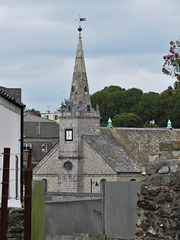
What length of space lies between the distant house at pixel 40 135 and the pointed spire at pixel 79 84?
89.4 feet

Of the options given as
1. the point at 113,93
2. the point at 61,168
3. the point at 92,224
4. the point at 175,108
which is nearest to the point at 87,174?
the point at 61,168

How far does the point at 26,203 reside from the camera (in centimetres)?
1494

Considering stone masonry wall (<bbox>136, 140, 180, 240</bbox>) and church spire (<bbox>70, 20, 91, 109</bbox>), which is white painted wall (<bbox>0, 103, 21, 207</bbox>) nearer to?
stone masonry wall (<bbox>136, 140, 180, 240</bbox>)

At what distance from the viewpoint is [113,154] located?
9362 centimetres

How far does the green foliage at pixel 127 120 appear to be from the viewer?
12825 centimetres

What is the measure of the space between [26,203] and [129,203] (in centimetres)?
230

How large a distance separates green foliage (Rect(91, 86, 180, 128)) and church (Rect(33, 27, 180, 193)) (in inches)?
1432

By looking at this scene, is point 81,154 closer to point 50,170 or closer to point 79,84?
point 50,170

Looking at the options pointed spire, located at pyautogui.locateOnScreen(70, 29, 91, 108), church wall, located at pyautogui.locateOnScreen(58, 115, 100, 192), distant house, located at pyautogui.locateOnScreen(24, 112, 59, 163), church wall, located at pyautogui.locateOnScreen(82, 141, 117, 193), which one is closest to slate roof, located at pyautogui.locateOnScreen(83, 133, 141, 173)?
church wall, located at pyautogui.locateOnScreen(82, 141, 117, 193)

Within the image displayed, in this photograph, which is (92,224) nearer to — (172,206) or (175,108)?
(172,206)

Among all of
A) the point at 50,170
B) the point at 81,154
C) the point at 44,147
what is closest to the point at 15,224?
the point at 81,154

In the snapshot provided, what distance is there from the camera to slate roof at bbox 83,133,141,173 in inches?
3595

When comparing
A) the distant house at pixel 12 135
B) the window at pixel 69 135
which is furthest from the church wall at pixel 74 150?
the distant house at pixel 12 135

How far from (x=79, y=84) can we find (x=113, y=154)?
10518mm
